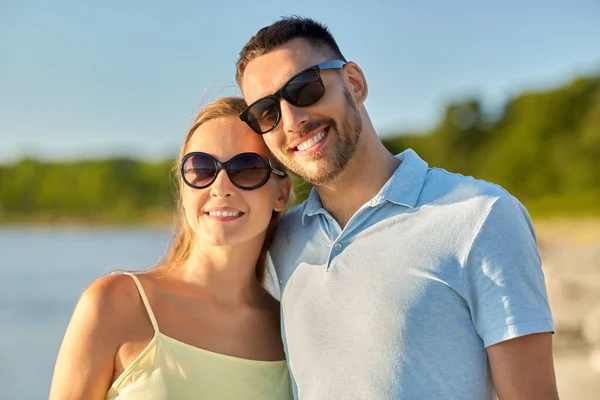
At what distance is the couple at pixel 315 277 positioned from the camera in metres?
2.96

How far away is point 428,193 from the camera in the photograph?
321 cm

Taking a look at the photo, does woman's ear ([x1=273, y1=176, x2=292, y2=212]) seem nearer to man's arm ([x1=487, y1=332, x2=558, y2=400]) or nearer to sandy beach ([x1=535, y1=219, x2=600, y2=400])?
man's arm ([x1=487, y1=332, x2=558, y2=400])

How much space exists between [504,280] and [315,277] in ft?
2.71

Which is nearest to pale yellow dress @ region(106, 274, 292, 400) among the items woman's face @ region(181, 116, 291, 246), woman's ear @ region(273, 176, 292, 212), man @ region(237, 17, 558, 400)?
man @ region(237, 17, 558, 400)

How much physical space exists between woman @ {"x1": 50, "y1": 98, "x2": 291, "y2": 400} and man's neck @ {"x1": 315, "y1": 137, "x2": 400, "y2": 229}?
45 cm

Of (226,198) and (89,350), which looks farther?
(226,198)

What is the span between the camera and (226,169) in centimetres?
365

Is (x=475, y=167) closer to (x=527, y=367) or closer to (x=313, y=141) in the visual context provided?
(x=313, y=141)

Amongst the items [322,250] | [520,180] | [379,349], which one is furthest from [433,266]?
[520,180]

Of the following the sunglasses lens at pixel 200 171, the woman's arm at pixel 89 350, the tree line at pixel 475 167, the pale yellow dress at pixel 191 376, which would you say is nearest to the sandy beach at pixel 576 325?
the pale yellow dress at pixel 191 376

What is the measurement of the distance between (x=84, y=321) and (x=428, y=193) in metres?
1.53

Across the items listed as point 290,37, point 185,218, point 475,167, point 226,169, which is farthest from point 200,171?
point 475,167

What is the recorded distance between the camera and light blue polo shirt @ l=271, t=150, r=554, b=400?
2.91m

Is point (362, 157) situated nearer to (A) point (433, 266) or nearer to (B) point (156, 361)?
(A) point (433, 266)
